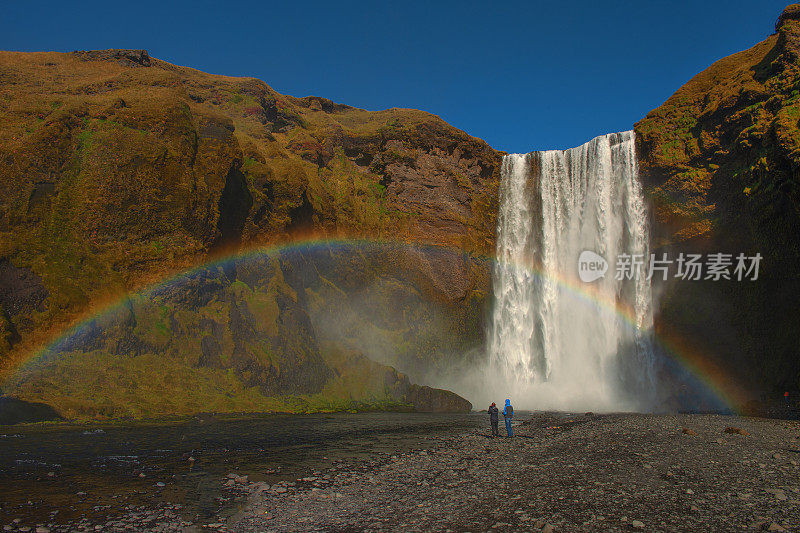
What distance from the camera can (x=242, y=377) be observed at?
33688 mm

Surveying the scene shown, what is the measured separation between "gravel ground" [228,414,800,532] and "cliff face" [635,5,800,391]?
17081 millimetres

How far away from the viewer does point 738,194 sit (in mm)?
34312

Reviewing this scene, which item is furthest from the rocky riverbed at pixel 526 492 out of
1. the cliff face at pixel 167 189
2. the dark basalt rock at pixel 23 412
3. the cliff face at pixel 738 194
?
the cliff face at pixel 167 189

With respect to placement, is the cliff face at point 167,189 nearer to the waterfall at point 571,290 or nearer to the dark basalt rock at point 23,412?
the dark basalt rock at point 23,412

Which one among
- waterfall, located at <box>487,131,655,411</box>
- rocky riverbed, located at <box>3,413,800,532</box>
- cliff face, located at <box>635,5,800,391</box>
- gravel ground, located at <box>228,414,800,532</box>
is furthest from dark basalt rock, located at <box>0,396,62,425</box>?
cliff face, located at <box>635,5,800,391</box>

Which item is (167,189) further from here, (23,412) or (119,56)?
(119,56)

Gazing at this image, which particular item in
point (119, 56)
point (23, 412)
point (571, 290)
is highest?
point (119, 56)

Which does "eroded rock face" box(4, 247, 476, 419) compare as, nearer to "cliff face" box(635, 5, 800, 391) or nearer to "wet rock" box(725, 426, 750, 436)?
"cliff face" box(635, 5, 800, 391)

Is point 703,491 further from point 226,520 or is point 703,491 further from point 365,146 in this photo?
point 365,146

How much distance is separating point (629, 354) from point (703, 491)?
35.6 m

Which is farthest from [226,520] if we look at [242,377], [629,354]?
[629,354]

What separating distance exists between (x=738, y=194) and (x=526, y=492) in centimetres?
3420

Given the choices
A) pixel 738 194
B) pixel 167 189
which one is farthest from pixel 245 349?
pixel 738 194

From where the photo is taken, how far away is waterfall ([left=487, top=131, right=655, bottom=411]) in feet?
140
